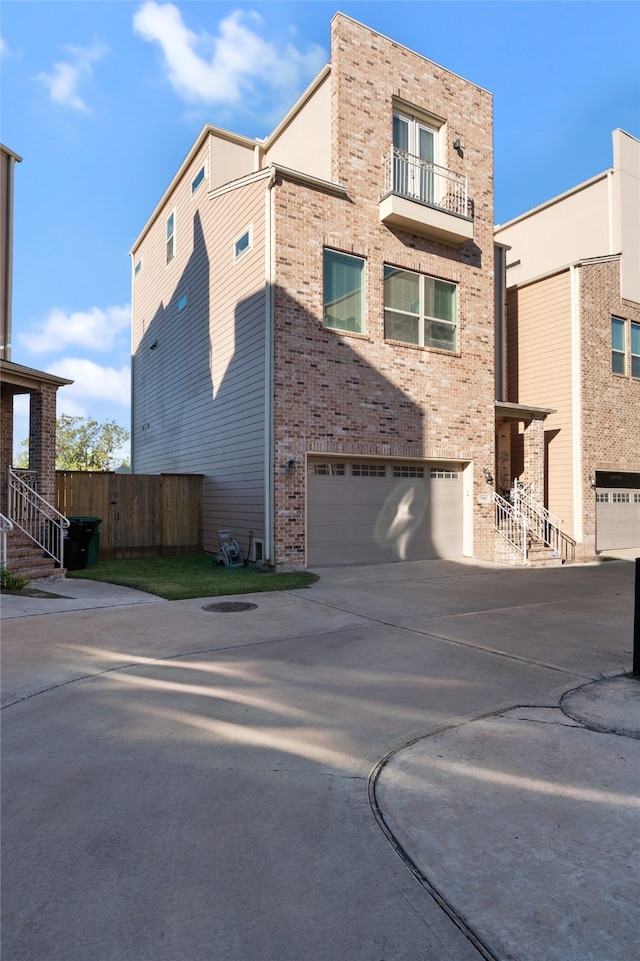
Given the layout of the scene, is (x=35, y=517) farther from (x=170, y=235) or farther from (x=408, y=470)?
(x=170, y=235)

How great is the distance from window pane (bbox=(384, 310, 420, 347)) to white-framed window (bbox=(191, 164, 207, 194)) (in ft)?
23.5

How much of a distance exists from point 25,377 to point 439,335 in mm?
9262

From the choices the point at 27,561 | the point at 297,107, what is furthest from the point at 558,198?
the point at 27,561

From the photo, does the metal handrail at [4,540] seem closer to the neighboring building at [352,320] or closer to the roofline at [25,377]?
the roofline at [25,377]

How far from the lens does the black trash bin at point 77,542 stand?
39.0 feet

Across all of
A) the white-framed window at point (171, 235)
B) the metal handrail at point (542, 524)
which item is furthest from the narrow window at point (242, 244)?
the metal handrail at point (542, 524)

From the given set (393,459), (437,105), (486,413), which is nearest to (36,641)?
(393,459)

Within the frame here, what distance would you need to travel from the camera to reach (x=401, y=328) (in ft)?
43.9

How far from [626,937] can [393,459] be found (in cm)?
1140

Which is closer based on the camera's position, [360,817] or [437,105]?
[360,817]

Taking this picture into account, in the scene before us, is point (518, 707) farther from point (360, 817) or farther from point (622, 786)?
point (360, 817)

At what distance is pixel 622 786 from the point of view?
310 centimetres

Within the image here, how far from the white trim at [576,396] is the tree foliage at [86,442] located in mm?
33858

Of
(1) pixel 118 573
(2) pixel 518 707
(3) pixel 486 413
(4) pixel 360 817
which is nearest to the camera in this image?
(4) pixel 360 817
